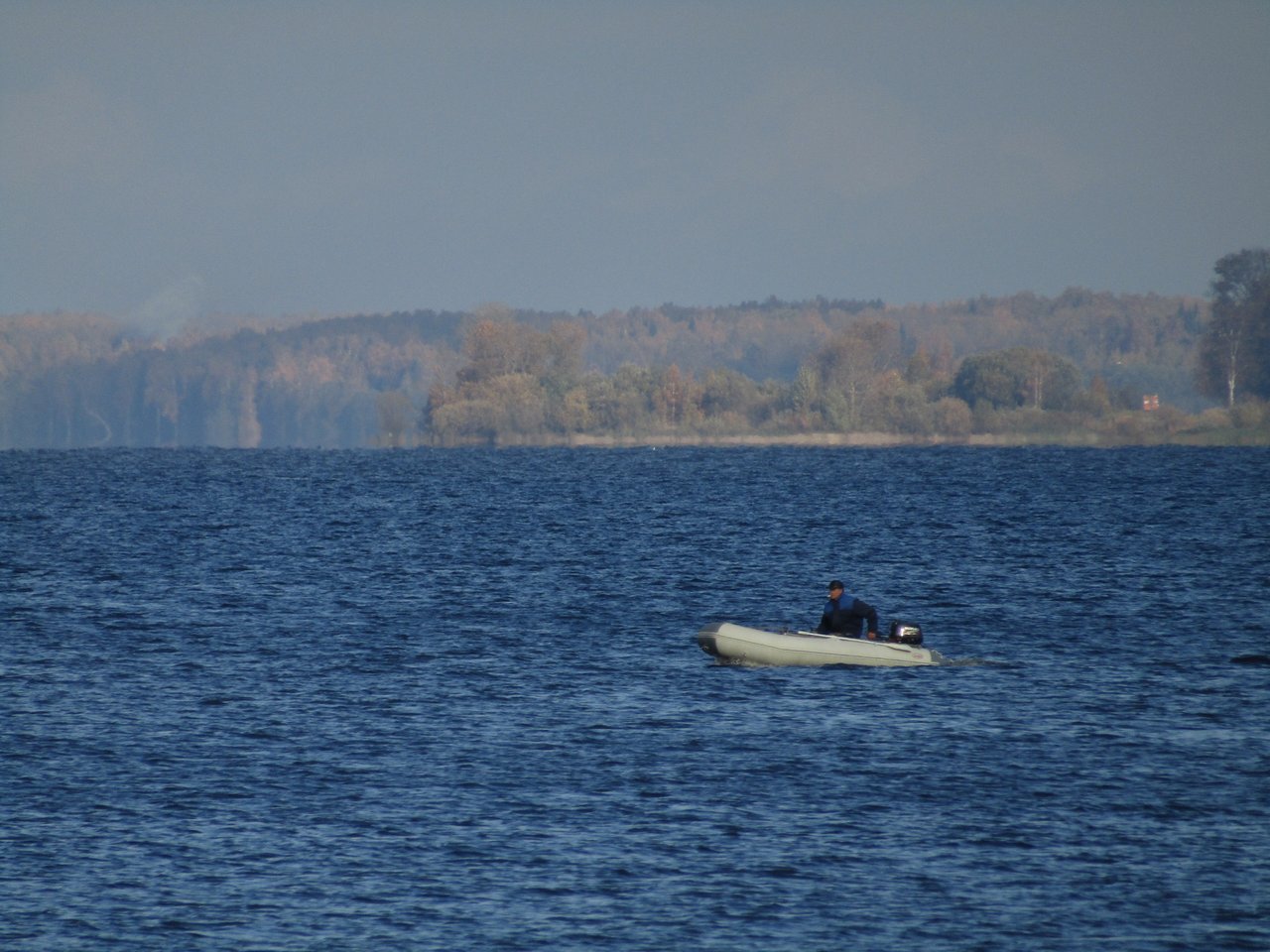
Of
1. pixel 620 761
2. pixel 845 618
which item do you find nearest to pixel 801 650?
pixel 845 618

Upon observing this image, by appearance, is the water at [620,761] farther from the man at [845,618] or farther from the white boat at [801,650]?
the man at [845,618]

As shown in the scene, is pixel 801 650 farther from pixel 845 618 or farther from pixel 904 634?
pixel 904 634

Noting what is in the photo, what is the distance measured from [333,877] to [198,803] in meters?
4.32

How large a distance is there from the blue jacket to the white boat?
29 centimetres

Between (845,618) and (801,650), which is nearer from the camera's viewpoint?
(801,650)

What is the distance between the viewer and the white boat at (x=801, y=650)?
36656 millimetres

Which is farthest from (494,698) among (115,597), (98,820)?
(115,597)

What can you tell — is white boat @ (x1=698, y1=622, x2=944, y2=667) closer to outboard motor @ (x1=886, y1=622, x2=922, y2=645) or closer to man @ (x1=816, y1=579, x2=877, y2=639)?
outboard motor @ (x1=886, y1=622, x2=922, y2=645)

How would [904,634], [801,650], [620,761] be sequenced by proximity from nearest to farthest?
[620,761] → [801,650] → [904,634]

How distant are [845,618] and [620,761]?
34.2ft

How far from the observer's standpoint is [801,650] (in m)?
36.8

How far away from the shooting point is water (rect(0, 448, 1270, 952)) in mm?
20562

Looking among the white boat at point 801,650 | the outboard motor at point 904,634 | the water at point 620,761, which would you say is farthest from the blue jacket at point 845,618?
the water at point 620,761

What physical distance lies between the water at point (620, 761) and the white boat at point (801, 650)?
1.86ft
